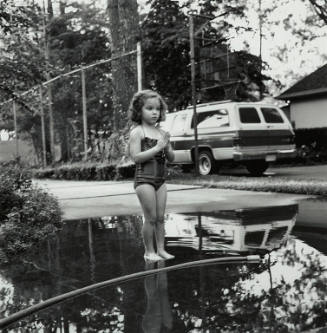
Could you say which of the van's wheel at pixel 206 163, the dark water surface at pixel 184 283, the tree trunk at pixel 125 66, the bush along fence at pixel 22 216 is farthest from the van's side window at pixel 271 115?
the dark water surface at pixel 184 283

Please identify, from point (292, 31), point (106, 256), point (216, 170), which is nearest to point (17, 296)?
point (106, 256)

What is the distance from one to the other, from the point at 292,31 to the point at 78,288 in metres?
24.7

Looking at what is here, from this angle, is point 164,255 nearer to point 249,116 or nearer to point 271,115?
point 249,116

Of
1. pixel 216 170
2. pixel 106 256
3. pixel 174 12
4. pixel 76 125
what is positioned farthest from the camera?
pixel 76 125

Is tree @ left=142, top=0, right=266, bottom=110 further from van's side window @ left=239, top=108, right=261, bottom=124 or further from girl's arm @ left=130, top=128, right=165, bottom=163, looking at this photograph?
girl's arm @ left=130, top=128, right=165, bottom=163

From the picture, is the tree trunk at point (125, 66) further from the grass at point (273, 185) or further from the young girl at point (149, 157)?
the young girl at point (149, 157)

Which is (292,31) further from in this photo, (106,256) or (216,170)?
(106,256)

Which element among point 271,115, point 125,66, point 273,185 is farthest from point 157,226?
point 125,66

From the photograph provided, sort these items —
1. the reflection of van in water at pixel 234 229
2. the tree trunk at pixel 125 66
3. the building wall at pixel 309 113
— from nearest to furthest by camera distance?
the reflection of van in water at pixel 234 229 → the tree trunk at pixel 125 66 → the building wall at pixel 309 113

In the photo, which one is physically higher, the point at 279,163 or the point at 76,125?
the point at 76,125

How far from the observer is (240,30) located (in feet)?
57.0

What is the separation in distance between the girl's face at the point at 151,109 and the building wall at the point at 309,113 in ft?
77.8

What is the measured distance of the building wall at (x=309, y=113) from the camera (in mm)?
27062

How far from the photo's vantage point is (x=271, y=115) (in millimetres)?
14875
